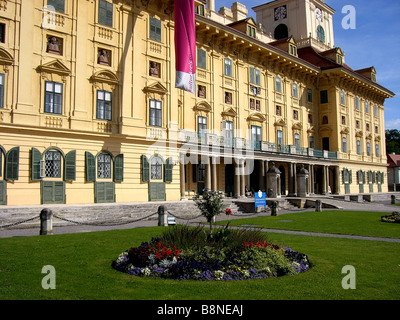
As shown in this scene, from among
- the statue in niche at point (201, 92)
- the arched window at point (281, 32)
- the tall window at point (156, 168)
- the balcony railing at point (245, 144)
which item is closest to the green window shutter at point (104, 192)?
the tall window at point (156, 168)

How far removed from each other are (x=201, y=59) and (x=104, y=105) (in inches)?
414

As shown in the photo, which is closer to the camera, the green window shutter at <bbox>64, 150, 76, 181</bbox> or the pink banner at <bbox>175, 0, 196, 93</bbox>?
the green window shutter at <bbox>64, 150, 76, 181</bbox>

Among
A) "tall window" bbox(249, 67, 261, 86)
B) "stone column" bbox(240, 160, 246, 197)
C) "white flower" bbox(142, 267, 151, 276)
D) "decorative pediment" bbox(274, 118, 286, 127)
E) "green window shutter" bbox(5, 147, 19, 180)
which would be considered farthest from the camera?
"decorative pediment" bbox(274, 118, 286, 127)

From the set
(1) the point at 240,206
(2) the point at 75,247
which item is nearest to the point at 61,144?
(2) the point at 75,247

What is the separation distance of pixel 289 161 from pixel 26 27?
26303 mm

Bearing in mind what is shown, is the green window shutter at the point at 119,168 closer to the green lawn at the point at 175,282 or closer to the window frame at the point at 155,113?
the window frame at the point at 155,113

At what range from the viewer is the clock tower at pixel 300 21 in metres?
50.7

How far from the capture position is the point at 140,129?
26.3m

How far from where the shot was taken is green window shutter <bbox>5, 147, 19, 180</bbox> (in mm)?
20141

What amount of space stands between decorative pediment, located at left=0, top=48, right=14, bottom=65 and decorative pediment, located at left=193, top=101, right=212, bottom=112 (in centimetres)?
1425

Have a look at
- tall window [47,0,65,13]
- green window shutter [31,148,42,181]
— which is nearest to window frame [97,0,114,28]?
tall window [47,0,65,13]

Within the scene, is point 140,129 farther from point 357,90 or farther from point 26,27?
point 357,90

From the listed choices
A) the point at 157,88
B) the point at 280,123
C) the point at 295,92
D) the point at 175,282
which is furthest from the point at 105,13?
the point at 295,92

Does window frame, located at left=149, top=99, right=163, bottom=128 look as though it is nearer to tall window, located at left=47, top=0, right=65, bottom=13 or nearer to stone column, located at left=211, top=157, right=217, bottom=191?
stone column, located at left=211, top=157, right=217, bottom=191
